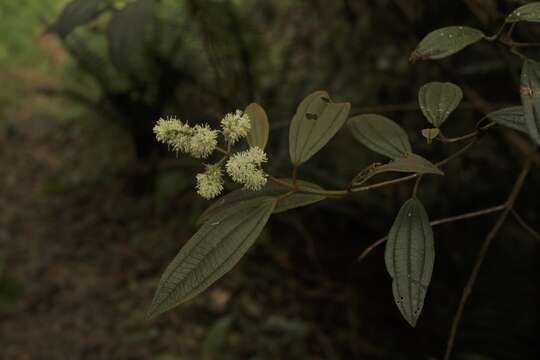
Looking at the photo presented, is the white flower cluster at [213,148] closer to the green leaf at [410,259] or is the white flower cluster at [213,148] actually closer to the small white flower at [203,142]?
the small white flower at [203,142]

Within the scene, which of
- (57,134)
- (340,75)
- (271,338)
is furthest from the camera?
(57,134)

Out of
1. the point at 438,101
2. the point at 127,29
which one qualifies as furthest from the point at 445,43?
the point at 127,29

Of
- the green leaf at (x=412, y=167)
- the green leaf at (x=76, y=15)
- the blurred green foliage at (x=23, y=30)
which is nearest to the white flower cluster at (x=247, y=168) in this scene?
the green leaf at (x=412, y=167)

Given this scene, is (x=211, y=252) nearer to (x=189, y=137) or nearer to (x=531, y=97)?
(x=189, y=137)

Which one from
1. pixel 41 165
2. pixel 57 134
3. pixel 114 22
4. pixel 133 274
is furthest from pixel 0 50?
pixel 114 22

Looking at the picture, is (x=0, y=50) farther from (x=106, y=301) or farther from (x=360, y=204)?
(x=360, y=204)
